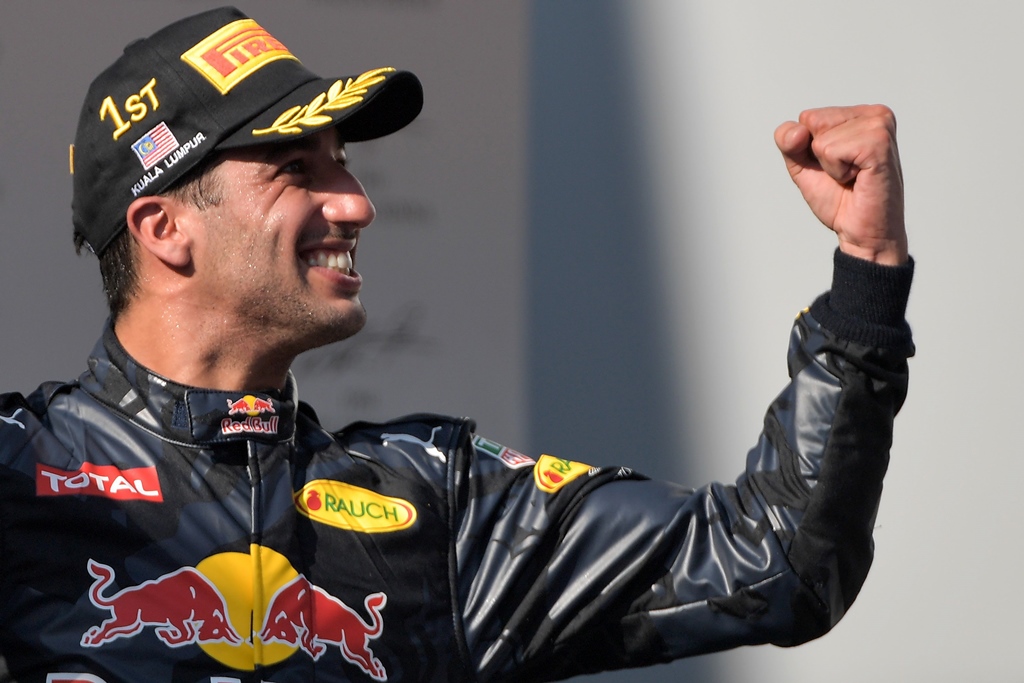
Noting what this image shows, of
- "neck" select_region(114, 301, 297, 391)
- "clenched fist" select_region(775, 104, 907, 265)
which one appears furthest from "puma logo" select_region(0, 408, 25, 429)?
"clenched fist" select_region(775, 104, 907, 265)

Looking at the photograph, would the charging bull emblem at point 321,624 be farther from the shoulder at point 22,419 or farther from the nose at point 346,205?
the nose at point 346,205

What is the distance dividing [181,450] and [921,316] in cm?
181

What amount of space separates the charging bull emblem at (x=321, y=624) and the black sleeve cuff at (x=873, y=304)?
0.68 metres

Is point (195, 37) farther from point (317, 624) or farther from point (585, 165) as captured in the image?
point (585, 165)

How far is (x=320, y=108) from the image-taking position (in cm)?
188

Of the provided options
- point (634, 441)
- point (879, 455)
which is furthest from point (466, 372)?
point (879, 455)

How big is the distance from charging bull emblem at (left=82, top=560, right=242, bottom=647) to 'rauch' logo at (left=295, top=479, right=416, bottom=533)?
0.18 meters

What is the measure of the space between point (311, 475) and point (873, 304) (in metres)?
0.77

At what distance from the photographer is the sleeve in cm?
155

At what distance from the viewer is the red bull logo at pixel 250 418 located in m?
1.75

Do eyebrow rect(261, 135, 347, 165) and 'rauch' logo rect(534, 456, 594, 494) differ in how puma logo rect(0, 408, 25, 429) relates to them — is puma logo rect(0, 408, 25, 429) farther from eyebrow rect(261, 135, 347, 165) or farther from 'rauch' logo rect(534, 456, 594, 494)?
'rauch' logo rect(534, 456, 594, 494)

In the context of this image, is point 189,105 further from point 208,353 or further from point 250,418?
point 250,418

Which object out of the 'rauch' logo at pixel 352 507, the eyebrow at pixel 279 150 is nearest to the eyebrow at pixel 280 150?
the eyebrow at pixel 279 150

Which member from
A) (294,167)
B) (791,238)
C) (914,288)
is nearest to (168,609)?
(294,167)
